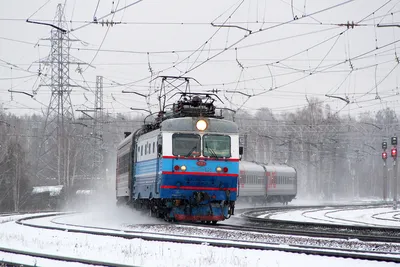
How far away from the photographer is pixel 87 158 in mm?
70000

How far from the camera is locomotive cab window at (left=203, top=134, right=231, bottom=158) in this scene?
73.8ft

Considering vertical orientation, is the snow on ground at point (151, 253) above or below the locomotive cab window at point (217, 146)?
below

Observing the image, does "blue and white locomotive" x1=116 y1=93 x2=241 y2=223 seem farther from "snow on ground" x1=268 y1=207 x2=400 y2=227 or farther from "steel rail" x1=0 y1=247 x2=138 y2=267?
"steel rail" x1=0 y1=247 x2=138 y2=267

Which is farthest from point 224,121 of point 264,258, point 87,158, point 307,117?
point 307,117

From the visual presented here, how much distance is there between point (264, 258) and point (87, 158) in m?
59.0

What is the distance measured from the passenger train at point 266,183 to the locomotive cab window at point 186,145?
87.6ft

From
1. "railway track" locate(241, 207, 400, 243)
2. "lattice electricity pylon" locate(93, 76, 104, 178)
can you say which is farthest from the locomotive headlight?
"lattice electricity pylon" locate(93, 76, 104, 178)

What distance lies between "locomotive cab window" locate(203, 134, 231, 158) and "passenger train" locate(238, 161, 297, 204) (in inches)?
1034

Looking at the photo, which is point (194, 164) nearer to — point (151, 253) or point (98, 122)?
point (151, 253)

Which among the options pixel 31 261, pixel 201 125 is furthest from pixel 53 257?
pixel 201 125

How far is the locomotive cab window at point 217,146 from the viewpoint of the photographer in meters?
22.5

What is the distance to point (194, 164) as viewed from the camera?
22234 mm

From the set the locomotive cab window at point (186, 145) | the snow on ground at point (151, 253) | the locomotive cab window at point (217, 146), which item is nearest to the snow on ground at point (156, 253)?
the snow on ground at point (151, 253)

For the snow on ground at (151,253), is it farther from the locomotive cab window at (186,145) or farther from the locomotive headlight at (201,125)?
the locomotive headlight at (201,125)
